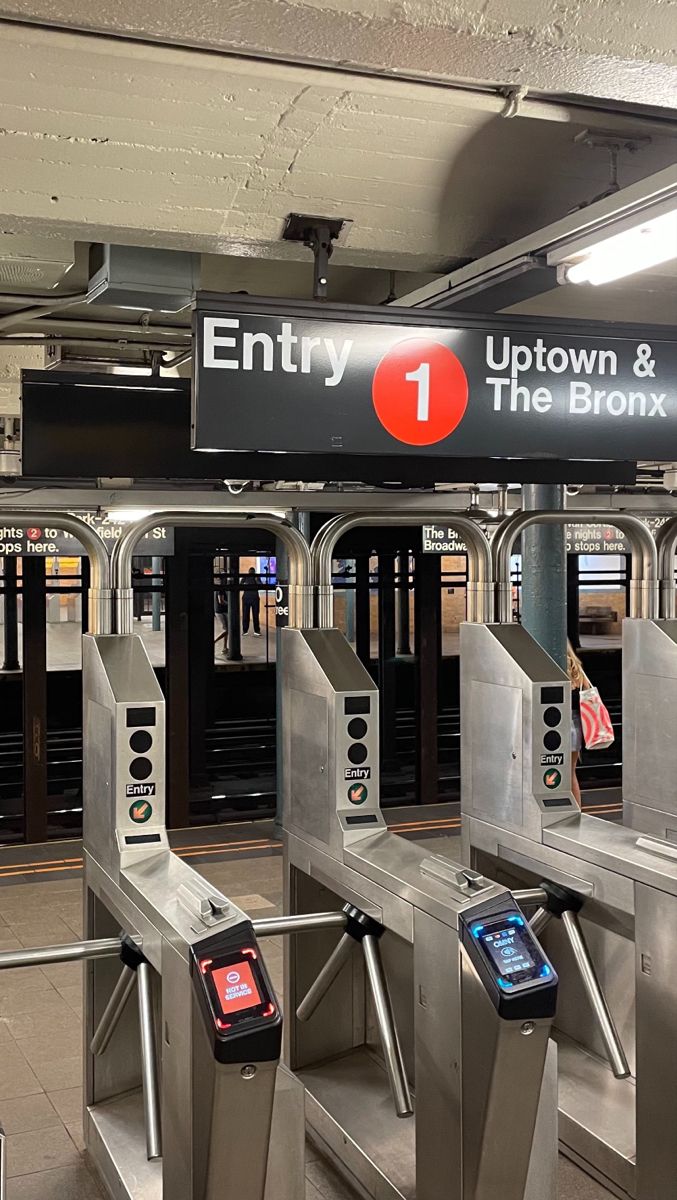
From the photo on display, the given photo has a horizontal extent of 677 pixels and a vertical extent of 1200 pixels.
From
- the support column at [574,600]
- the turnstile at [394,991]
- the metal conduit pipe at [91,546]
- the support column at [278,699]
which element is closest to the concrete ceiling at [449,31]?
the metal conduit pipe at [91,546]

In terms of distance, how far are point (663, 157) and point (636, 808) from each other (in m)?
2.67

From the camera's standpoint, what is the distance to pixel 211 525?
3.80 metres

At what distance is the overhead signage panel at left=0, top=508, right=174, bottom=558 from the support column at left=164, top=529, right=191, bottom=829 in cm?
12

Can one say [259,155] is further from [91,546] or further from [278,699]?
[278,699]

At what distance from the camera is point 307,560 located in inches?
157

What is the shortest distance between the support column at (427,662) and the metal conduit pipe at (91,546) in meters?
5.63

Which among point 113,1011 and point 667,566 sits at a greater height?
point 667,566

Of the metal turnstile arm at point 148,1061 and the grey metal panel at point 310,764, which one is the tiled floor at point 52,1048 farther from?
the grey metal panel at point 310,764

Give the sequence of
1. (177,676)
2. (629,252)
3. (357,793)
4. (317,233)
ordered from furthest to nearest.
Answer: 1. (177,676)
2. (357,793)
3. (317,233)
4. (629,252)

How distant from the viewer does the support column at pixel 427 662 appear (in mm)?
→ 9297

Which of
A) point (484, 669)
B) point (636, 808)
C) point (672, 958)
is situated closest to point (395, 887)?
point (672, 958)

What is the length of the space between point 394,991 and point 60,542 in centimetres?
495

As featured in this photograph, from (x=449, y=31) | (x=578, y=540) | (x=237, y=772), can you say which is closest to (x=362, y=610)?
(x=237, y=772)

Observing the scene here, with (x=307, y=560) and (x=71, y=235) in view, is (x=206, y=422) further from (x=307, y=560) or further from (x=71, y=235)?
(x=307, y=560)
